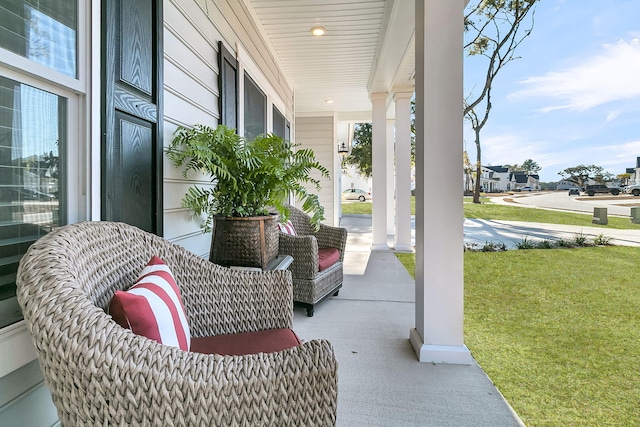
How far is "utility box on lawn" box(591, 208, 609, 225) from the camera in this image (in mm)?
5615

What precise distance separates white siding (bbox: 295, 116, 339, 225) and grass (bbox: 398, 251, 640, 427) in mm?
3002

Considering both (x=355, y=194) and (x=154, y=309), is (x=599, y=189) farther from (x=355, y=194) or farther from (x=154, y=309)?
(x=355, y=194)

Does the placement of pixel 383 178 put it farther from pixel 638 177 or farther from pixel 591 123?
pixel 638 177

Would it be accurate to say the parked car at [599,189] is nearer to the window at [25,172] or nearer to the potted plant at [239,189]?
the potted plant at [239,189]

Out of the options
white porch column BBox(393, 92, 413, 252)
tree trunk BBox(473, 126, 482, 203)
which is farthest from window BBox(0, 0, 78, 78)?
tree trunk BBox(473, 126, 482, 203)

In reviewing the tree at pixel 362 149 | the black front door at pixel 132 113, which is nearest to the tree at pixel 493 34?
the black front door at pixel 132 113

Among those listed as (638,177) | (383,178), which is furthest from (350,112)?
(638,177)

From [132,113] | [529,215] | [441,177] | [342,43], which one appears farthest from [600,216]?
[132,113]

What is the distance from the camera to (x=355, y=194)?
20.7m

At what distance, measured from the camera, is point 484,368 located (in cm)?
191

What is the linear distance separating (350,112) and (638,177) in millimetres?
5040

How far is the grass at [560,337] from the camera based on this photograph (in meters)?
1.59

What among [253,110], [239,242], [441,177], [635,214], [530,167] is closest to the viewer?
[239,242]

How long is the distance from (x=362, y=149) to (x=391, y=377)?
1203 cm
